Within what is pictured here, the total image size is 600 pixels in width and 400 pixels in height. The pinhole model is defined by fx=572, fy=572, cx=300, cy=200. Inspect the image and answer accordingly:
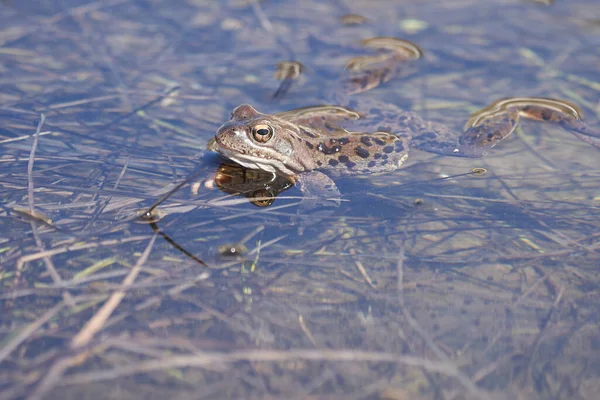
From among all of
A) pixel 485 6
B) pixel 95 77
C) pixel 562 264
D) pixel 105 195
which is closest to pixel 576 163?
pixel 562 264

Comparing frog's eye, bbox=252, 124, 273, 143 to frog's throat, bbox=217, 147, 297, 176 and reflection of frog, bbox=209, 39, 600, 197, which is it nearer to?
reflection of frog, bbox=209, 39, 600, 197

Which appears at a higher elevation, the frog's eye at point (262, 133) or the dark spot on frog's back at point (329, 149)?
the frog's eye at point (262, 133)

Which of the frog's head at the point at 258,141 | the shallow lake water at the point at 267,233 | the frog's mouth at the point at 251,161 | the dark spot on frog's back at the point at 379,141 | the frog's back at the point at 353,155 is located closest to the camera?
the shallow lake water at the point at 267,233

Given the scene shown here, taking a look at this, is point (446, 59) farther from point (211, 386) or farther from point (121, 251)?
point (211, 386)

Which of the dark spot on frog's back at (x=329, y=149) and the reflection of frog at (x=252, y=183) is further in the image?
the dark spot on frog's back at (x=329, y=149)

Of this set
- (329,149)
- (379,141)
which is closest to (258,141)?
(329,149)

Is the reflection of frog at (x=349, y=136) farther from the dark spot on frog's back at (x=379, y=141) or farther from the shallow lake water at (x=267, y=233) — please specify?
the shallow lake water at (x=267, y=233)

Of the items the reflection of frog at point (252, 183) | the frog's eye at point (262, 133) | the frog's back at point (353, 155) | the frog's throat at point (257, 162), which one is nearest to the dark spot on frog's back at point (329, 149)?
the frog's back at point (353, 155)

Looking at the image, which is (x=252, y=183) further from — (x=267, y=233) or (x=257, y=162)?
(x=267, y=233)
